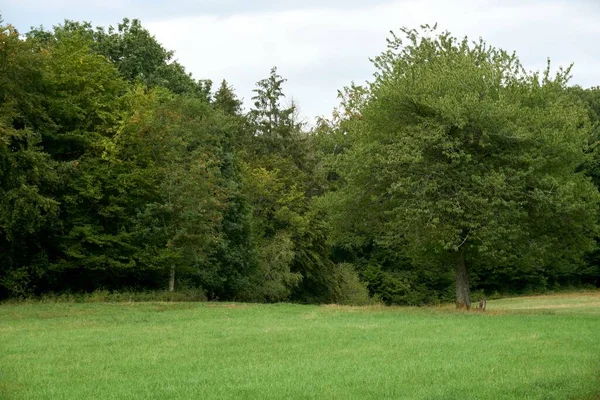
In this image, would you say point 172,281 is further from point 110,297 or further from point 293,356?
point 293,356

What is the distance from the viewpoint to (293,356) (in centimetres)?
1720

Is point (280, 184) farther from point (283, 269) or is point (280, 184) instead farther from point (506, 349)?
point (506, 349)

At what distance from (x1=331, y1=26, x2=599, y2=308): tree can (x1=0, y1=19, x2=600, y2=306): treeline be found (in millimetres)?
85

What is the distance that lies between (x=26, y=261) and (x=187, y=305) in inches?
358

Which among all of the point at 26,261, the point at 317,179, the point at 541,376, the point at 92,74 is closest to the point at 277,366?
the point at 541,376

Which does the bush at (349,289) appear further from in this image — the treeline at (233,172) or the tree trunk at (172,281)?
the tree trunk at (172,281)

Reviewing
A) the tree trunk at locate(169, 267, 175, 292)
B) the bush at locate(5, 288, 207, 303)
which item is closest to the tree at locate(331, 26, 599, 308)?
the bush at locate(5, 288, 207, 303)

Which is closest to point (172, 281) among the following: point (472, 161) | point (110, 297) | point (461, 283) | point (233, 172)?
point (110, 297)

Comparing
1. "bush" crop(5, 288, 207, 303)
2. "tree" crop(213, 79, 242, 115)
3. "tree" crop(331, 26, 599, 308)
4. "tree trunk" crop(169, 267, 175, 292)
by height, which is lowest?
"bush" crop(5, 288, 207, 303)

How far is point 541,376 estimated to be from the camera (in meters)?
14.1

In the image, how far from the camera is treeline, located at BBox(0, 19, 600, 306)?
29609 mm

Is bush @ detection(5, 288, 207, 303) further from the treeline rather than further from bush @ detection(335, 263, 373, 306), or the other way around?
bush @ detection(335, 263, 373, 306)

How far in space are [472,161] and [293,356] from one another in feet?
51.8

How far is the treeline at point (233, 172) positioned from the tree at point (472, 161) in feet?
0.28
